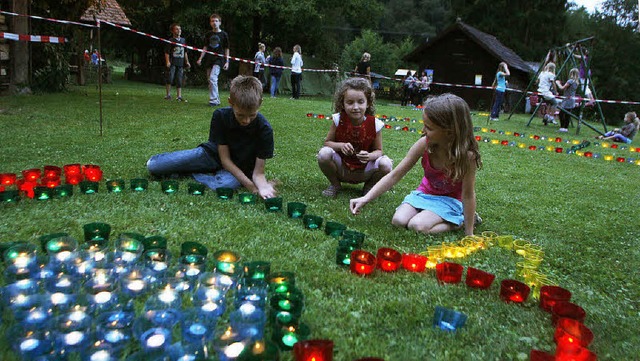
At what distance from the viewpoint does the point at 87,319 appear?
1.87m

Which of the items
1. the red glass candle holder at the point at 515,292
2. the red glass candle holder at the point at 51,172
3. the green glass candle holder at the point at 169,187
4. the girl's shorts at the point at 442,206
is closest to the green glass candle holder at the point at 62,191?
the red glass candle holder at the point at 51,172

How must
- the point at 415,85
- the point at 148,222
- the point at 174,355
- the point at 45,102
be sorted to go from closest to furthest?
1. the point at 174,355
2. the point at 148,222
3. the point at 45,102
4. the point at 415,85

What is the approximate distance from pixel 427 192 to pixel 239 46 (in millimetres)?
27767

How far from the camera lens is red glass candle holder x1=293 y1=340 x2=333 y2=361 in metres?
1.73

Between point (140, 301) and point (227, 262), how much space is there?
0.46m

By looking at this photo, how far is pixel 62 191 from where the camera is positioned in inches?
151

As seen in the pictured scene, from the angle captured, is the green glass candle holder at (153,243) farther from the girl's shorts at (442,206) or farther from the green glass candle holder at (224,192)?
the girl's shorts at (442,206)

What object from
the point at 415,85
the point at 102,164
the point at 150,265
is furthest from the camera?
Answer: the point at 415,85

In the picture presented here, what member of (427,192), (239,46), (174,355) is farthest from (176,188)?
(239,46)

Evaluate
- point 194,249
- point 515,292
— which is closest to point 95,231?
point 194,249

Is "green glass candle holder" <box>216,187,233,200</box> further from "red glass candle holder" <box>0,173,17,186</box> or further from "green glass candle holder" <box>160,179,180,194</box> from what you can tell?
"red glass candle holder" <box>0,173,17,186</box>

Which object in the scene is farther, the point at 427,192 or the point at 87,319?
the point at 427,192

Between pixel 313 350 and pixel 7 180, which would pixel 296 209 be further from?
pixel 7 180

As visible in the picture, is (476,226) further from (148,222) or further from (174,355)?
(174,355)
